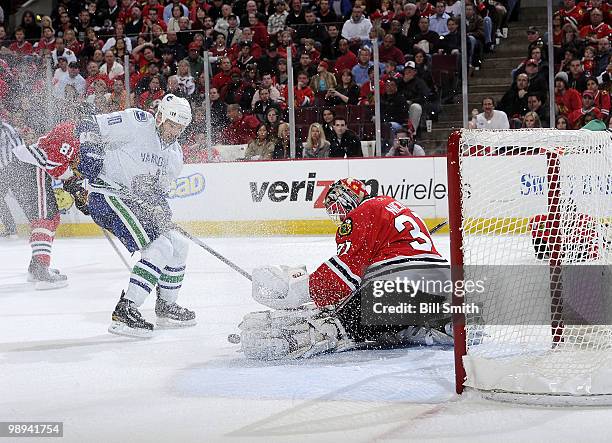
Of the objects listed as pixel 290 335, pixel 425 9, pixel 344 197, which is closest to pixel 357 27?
pixel 425 9

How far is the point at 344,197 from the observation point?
4023 millimetres

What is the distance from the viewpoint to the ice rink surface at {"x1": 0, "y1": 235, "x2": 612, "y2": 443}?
284 centimetres

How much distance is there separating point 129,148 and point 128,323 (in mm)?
874

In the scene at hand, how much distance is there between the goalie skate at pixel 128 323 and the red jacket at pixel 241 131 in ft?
15.9

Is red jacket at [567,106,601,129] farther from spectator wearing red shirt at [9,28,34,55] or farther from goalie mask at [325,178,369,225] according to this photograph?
spectator wearing red shirt at [9,28,34,55]

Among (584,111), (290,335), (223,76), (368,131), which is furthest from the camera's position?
(223,76)

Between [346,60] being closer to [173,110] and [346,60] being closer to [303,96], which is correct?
[303,96]

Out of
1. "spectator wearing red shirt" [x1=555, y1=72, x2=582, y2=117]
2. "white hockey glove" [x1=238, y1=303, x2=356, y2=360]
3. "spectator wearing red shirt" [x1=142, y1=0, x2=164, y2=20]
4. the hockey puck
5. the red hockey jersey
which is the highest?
"spectator wearing red shirt" [x1=142, y1=0, x2=164, y2=20]

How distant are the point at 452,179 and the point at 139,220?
1898 mm

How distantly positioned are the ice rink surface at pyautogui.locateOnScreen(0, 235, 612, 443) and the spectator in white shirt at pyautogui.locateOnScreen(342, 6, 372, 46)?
15.9ft

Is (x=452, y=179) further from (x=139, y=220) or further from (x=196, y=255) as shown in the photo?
(x=196, y=255)

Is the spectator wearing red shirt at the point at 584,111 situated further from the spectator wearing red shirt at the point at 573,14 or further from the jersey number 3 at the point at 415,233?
the jersey number 3 at the point at 415,233

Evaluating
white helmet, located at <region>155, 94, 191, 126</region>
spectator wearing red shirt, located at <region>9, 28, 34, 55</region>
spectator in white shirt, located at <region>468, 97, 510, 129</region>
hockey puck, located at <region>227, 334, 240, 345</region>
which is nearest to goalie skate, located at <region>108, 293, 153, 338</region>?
hockey puck, located at <region>227, 334, 240, 345</region>

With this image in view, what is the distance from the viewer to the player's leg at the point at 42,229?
638cm
